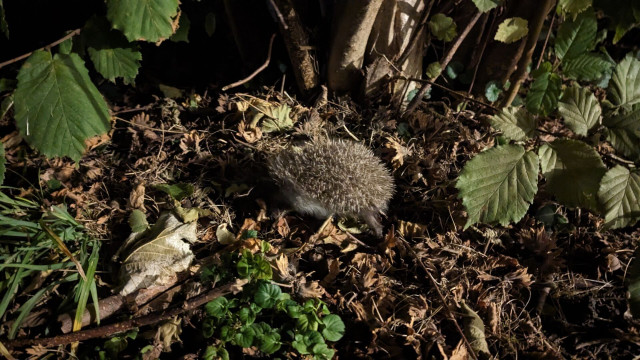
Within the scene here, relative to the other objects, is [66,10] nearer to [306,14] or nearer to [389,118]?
[306,14]

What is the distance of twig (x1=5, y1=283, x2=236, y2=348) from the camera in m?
1.83

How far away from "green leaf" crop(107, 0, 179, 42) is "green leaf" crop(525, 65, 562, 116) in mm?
1810

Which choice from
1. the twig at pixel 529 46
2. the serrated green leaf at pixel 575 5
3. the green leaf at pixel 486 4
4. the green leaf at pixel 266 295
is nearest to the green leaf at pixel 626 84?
the serrated green leaf at pixel 575 5

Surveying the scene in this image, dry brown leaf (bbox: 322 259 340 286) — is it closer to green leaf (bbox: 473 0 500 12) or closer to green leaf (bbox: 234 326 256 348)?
green leaf (bbox: 234 326 256 348)

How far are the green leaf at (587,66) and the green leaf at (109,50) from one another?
2254 millimetres

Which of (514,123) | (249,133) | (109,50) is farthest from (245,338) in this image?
(109,50)

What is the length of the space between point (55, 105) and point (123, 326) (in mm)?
1085

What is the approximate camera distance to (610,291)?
2.18m

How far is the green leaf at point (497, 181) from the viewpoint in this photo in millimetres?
1740

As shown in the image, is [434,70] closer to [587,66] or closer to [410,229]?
[587,66]

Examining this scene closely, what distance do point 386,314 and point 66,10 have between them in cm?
264

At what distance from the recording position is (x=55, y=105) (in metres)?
1.92

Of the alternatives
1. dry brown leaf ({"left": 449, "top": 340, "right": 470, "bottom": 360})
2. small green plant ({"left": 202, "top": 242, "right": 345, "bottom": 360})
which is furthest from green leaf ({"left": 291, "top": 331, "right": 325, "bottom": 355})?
dry brown leaf ({"left": 449, "top": 340, "right": 470, "bottom": 360})

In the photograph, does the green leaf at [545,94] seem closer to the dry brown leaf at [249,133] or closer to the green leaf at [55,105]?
the dry brown leaf at [249,133]
